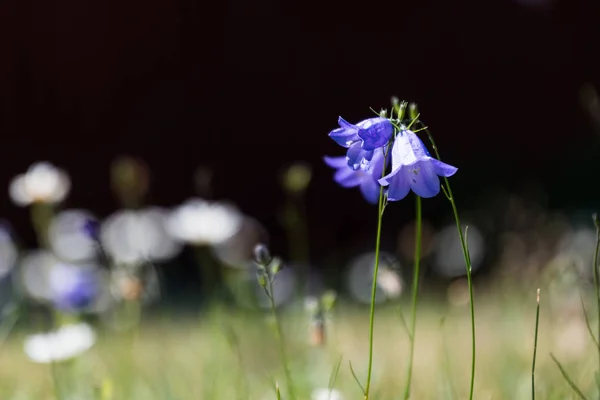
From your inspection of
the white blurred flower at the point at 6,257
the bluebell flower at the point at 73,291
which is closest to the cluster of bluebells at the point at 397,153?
the bluebell flower at the point at 73,291

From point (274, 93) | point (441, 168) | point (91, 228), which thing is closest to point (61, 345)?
point (91, 228)

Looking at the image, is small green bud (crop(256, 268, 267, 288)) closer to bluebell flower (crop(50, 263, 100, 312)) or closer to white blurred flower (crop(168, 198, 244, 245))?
bluebell flower (crop(50, 263, 100, 312))

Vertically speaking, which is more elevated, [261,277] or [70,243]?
[261,277]

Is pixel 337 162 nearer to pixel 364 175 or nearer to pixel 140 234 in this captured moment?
pixel 364 175

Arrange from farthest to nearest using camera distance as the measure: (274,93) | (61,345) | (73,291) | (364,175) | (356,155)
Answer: (274,93) → (73,291) → (61,345) → (364,175) → (356,155)

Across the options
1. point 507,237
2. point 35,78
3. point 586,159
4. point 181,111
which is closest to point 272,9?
point 181,111

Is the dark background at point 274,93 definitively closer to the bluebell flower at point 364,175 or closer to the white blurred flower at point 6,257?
the white blurred flower at point 6,257
